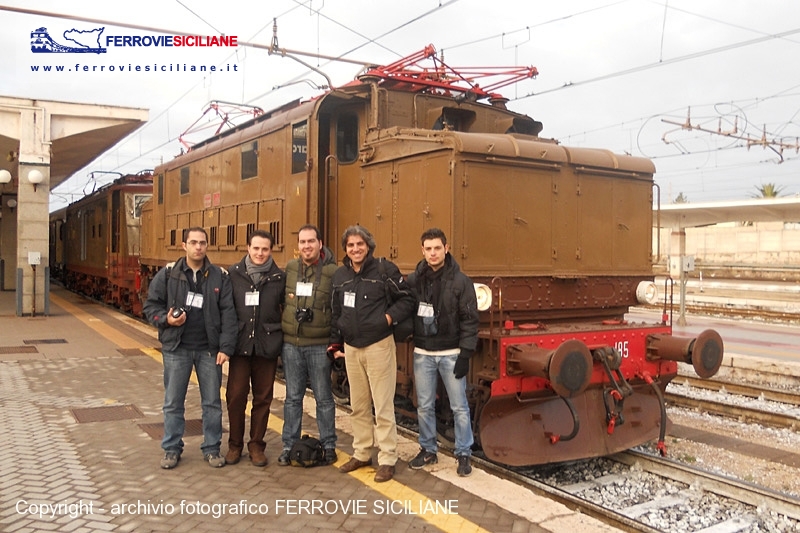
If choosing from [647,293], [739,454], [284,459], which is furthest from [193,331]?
[739,454]

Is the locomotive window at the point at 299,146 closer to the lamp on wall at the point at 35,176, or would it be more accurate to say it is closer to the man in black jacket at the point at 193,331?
the man in black jacket at the point at 193,331

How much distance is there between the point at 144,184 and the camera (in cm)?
1994

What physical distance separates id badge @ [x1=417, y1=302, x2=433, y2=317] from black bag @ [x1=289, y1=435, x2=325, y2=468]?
1.35m

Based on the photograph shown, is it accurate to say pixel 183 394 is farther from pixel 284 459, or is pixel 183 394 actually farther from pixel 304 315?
pixel 304 315

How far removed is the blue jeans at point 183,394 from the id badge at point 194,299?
0.39 m

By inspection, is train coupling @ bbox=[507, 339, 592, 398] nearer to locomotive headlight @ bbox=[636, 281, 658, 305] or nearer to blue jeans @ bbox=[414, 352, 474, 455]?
blue jeans @ bbox=[414, 352, 474, 455]

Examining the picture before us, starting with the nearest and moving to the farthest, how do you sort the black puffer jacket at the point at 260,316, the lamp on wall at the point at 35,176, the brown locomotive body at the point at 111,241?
the black puffer jacket at the point at 260,316 → the lamp on wall at the point at 35,176 → the brown locomotive body at the point at 111,241

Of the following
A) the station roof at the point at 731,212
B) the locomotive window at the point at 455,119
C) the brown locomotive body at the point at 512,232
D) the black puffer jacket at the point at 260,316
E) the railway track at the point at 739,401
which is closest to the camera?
the black puffer jacket at the point at 260,316

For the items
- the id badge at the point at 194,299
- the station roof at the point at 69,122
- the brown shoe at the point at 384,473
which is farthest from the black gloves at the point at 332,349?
the station roof at the point at 69,122

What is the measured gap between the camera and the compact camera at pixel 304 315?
5262 millimetres

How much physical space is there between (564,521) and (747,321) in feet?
53.3

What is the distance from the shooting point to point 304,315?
17.3 ft

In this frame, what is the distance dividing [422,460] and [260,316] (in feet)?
5.74

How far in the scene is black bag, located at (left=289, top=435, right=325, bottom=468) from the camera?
523 centimetres
